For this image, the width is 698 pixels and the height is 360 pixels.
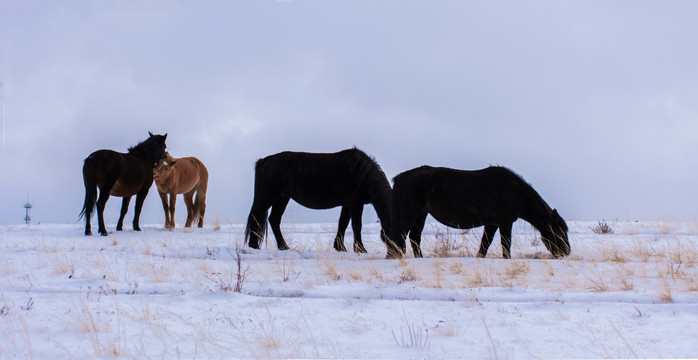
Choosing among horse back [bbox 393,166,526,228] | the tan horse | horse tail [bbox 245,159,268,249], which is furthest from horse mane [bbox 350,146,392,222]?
the tan horse

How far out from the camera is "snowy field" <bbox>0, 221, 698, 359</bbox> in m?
4.59

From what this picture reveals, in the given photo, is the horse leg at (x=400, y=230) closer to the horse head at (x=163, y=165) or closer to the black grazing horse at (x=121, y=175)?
the black grazing horse at (x=121, y=175)

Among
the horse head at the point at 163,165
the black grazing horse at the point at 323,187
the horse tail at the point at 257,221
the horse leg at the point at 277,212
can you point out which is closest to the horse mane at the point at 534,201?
the black grazing horse at the point at 323,187

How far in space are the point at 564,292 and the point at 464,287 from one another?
101 centimetres

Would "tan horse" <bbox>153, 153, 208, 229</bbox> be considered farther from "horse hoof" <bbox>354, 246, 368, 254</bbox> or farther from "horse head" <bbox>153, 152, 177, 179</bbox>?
"horse hoof" <bbox>354, 246, 368, 254</bbox>

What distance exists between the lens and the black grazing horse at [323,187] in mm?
10617

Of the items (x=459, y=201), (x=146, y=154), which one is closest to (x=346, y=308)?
(x=459, y=201)

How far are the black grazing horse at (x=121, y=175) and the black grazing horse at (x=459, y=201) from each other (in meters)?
7.01

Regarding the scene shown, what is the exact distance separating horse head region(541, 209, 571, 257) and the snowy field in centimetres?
37

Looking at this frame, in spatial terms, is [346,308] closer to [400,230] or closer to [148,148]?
[400,230]

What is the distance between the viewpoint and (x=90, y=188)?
13234 mm

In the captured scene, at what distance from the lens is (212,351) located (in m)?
4.54

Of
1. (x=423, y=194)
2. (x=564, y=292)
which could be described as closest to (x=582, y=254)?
(x=423, y=194)

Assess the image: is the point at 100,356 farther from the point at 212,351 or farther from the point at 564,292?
the point at 564,292
